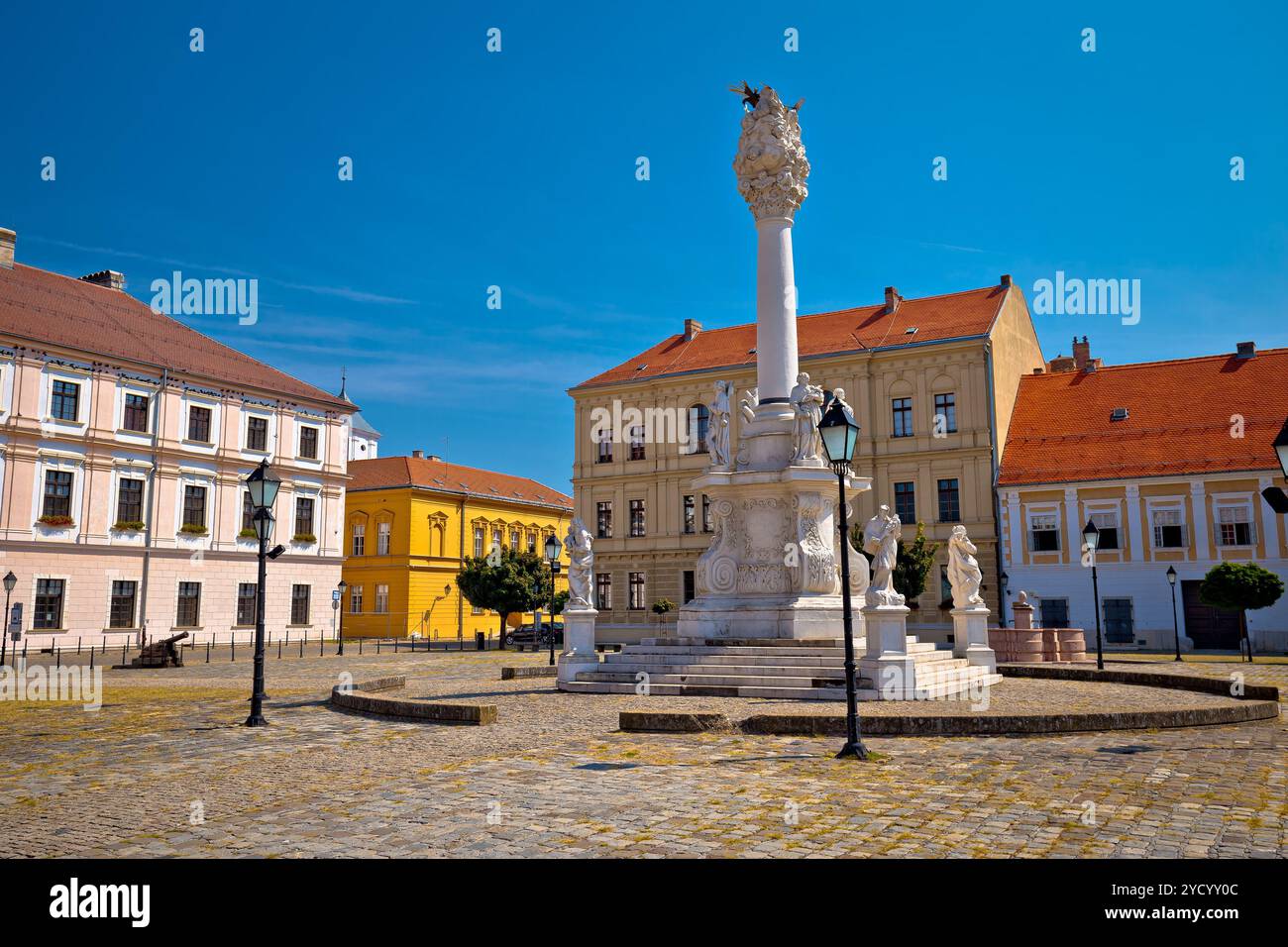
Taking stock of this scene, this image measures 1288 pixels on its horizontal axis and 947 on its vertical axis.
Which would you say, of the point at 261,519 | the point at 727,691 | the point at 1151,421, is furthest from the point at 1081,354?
the point at 261,519

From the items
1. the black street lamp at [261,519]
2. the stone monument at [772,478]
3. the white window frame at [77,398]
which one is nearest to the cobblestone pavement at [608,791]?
the black street lamp at [261,519]

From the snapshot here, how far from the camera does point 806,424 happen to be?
1850 cm

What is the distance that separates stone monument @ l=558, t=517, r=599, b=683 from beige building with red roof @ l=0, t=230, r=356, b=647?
28.3m

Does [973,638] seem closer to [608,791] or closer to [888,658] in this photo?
[888,658]

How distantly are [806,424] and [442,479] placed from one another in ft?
153

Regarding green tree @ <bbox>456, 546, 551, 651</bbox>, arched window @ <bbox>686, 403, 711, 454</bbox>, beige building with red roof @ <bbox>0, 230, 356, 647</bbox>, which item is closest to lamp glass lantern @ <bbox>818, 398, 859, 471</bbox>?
arched window @ <bbox>686, 403, 711, 454</bbox>

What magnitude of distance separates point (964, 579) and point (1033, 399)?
2784cm

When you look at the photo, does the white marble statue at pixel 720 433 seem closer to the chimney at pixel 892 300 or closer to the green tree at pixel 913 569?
the green tree at pixel 913 569

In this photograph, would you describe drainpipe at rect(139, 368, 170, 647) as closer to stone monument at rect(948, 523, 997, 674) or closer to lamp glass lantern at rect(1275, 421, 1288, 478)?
stone monument at rect(948, 523, 997, 674)

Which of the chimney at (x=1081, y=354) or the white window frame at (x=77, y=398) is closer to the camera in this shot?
the white window frame at (x=77, y=398)

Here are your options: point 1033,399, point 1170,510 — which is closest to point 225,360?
point 1033,399

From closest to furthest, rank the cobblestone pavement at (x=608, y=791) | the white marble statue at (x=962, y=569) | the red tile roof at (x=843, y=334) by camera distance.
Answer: the cobblestone pavement at (x=608, y=791) → the white marble statue at (x=962, y=569) → the red tile roof at (x=843, y=334)

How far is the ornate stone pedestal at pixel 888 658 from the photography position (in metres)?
15.1

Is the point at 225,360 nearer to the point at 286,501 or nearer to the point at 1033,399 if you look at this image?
the point at 286,501
